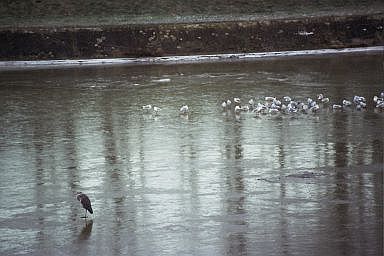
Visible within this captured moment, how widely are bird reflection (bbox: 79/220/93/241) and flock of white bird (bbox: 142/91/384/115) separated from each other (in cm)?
834

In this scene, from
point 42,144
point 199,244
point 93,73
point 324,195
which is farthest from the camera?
point 93,73

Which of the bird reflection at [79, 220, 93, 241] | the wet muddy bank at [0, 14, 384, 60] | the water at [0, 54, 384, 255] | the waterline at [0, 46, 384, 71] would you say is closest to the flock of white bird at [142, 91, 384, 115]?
the water at [0, 54, 384, 255]

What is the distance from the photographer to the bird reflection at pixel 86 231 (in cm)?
916

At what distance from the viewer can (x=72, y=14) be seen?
3584 cm

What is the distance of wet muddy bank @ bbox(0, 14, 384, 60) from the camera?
32.0m

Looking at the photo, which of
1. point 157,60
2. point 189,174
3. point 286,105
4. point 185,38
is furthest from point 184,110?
point 185,38

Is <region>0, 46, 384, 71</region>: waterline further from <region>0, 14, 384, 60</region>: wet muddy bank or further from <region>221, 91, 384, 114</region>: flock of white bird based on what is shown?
<region>221, 91, 384, 114</region>: flock of white bird

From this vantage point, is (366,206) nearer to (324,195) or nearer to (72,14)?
(324,195)

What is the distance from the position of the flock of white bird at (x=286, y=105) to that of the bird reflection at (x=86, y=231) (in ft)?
27.4

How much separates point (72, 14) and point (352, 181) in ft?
85.6

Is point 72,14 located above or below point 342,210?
above

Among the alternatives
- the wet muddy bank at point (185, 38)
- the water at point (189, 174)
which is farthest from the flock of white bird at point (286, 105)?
the wet muddy bank at point (185, 38)

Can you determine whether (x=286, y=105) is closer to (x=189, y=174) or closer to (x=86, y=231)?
(x=189, y=174)

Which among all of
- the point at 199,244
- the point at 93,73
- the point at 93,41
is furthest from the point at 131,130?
the point at 93,41
